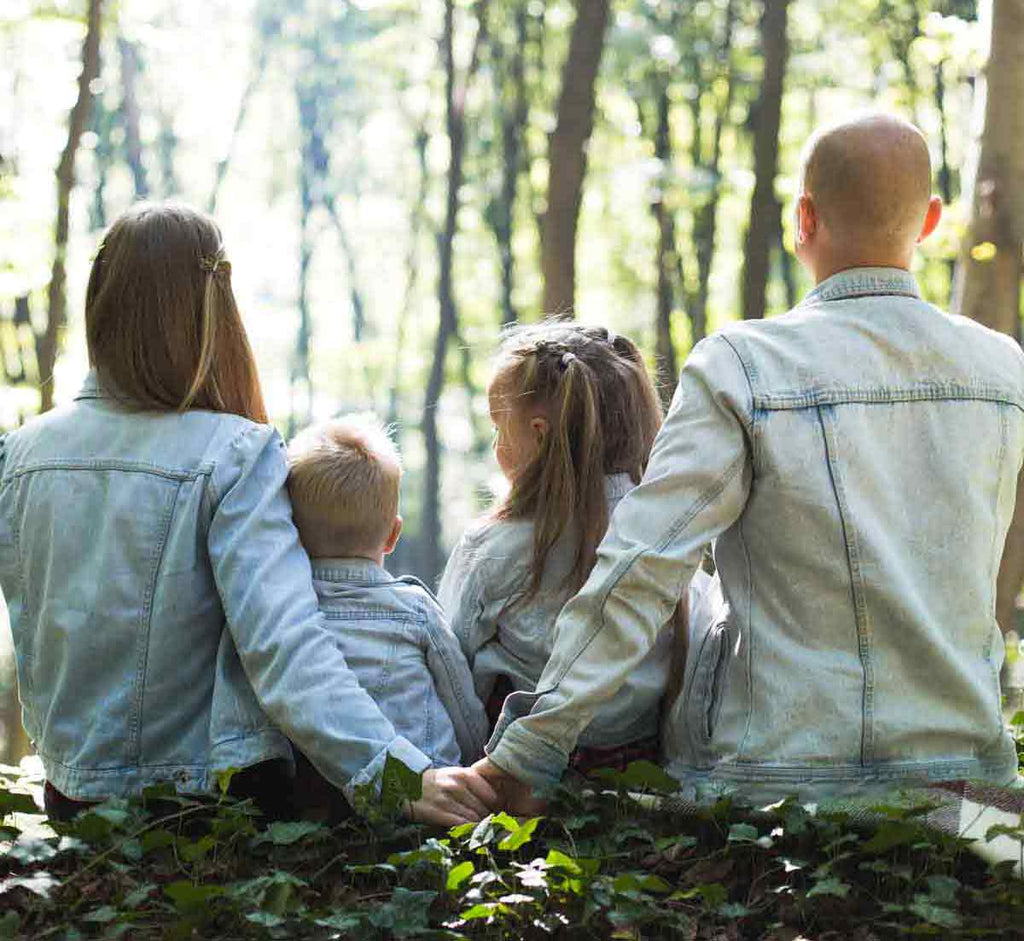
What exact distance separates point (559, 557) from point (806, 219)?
43.1 inches

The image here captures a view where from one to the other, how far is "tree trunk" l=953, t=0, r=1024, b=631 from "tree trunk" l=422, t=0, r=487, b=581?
11.6 m

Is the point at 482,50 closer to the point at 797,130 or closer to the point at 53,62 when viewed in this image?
the point at 797,130

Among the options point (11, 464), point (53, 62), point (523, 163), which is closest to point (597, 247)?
point (523, 163)

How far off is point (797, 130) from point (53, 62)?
41.9ft

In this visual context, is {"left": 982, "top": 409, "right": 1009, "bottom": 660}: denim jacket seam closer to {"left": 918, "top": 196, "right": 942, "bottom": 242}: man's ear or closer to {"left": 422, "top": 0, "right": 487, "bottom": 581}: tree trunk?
{"left": 918, "top": 196, "right": 942, "bottom": 242}: man's ear

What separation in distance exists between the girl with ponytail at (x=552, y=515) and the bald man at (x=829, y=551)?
0.41 m

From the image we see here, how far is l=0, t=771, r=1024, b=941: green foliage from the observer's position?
2520 millimetres

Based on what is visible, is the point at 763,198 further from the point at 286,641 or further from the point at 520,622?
the point at 286,641

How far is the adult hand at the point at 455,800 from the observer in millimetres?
3129

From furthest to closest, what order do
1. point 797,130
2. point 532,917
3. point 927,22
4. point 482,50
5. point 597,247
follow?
point 597,247 < point 797,130 < point 482,50 < point 927,22 < point 532,917

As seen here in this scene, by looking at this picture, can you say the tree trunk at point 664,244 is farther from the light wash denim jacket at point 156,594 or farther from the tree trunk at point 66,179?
the light wash denim jacket at point 156,594

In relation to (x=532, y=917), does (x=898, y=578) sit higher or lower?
higher

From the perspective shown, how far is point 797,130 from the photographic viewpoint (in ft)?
74.7

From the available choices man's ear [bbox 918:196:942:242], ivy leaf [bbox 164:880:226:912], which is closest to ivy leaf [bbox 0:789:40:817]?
ivy leaf [bbox 164:880:226:912]
